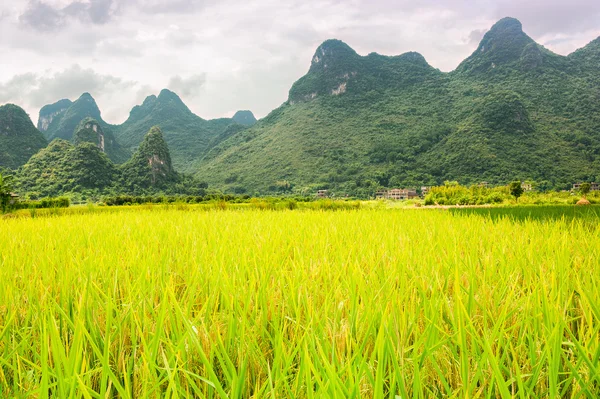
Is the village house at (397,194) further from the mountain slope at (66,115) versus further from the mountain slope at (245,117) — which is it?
the mountain slope at (245,117)

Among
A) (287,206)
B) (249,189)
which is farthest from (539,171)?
(287,206)

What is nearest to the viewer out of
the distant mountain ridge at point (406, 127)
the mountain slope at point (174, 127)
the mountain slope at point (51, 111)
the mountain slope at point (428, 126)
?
the mountain slope at point (428, 126)

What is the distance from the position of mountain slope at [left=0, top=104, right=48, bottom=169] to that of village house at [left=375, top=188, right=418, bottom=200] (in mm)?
75451

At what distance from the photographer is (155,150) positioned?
61.6m

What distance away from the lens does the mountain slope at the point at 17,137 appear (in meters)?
71.8

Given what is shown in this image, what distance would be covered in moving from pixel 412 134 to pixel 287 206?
72.8m

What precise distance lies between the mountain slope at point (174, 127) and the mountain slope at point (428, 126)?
13861 mm

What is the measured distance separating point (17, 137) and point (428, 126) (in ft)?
312

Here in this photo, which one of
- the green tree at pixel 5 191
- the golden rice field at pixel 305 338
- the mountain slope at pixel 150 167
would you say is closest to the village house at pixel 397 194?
the mountain slope at pixel 150 167

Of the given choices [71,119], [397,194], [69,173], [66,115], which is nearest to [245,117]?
[71,119]

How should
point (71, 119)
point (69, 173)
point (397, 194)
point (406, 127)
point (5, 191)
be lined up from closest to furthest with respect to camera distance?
point (5, 191)
point (69, 173)
point (397, 194)
point (406, 127)
point (71, 119)

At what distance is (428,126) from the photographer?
261 ft

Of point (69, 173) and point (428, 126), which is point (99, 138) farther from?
point (428, 126)

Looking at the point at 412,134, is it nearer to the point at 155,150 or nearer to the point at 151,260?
the point at 155,150
